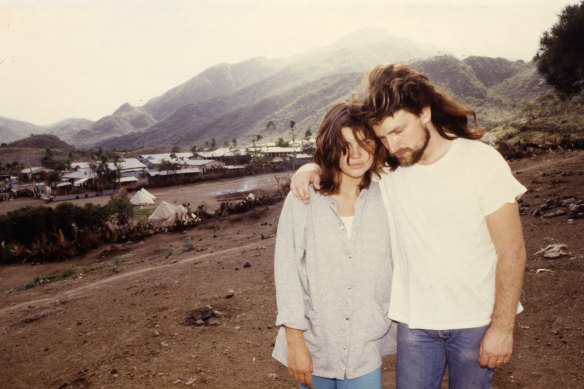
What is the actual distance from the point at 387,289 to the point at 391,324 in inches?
9.8

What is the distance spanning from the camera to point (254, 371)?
12.0 feet

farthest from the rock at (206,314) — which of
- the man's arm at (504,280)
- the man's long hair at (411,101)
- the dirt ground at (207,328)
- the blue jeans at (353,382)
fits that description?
the man's long hair at (411,101)

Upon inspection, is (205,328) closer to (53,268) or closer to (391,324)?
(391,324)

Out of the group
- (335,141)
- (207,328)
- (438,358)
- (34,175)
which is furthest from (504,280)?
(34,175)

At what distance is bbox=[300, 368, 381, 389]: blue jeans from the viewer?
1764 mm

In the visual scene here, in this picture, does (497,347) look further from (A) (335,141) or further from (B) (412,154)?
(A) (335,141)

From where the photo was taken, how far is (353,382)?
69.5 inches

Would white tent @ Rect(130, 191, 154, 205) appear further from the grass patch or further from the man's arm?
the man's arm

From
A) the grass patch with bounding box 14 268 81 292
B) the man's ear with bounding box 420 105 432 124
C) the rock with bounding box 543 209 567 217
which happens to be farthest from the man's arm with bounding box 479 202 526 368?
the grass patch with bounding box 14 268 81 292

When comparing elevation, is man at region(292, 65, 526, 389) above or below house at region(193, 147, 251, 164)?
above

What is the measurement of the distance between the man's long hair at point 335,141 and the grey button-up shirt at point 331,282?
4.7 inches

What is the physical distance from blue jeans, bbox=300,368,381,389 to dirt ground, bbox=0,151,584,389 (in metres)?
1.74

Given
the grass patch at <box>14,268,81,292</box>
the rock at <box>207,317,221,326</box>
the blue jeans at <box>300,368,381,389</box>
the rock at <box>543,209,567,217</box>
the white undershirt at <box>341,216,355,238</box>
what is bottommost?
the grass patch at <box>14,268,81,292</box>

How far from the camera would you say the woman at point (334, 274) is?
1.75 m
